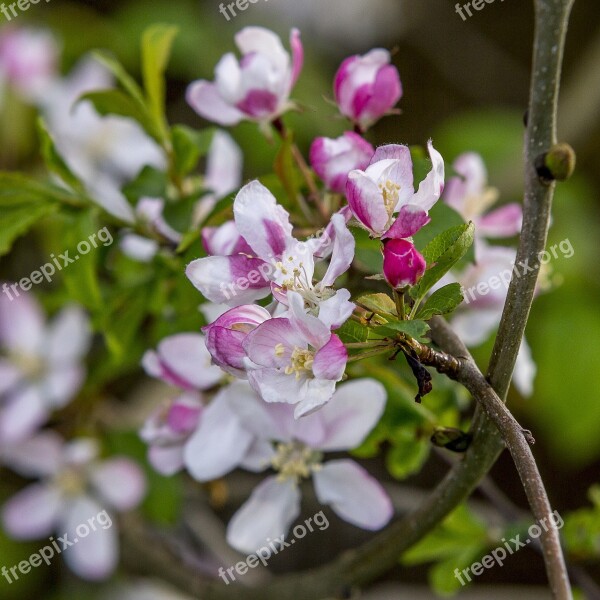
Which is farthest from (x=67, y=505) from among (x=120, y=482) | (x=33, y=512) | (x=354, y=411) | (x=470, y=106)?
(x=470, y=106)

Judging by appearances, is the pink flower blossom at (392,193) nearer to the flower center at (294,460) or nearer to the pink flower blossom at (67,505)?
the flower center at (294,460)

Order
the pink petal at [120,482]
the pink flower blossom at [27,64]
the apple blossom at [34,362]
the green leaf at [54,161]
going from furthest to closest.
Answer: the pink flower blossom at [27,64] < the apple blossom at [34,362] < the pink petal at [120,482] < the green leaf at [54,161]

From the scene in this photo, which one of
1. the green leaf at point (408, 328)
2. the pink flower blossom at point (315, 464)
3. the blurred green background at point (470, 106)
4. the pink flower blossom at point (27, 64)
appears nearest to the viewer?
the green leaf at point (408, 328)

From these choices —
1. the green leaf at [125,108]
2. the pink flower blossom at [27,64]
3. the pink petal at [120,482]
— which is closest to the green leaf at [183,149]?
the green leaf at [125,108]

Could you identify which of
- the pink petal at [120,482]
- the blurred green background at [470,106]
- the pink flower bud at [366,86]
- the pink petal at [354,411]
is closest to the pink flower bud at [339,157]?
the pink flower bud at [366,86]

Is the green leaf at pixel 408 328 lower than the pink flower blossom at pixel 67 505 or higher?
higher

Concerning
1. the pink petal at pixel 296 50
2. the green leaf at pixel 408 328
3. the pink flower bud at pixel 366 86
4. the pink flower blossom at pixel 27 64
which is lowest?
the green leaf at pixel 408 328

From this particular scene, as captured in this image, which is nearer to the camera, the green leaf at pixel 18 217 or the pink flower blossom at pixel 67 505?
the green leaf at pixel 18 217
